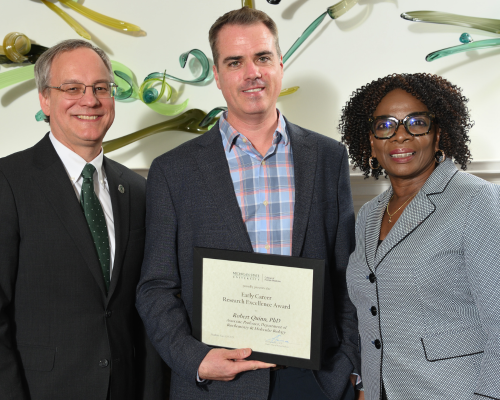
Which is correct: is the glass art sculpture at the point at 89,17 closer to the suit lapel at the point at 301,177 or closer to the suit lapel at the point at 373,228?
the suit lapel at the point at 301,177

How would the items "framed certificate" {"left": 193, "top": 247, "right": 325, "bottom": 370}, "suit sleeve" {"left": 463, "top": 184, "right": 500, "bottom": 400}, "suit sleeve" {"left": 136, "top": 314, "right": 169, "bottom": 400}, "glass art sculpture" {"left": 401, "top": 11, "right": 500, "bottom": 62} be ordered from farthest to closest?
"glass art sculpture" {"left": 401, "top": 11, "right": 500, "bottom": 62} → "suit sleeve" {"left": 136, "top": 314, "right": 169, "bottom": 400} → "framed certificate" {"left": 193, "top": 247, "right": 325, "bottom": 370} → "suit sleeve" {"left": 463, "top": 184, "right": 500, "bottom": 400}

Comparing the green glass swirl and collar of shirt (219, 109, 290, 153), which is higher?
the green glass swirl

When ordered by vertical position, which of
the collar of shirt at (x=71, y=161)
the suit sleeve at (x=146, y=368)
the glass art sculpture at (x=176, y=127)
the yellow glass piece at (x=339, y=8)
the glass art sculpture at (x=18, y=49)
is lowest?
the suit sleeve at (x=146, y=368)

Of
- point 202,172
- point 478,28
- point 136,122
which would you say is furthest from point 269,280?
point 478,28

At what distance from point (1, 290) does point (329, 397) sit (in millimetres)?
996

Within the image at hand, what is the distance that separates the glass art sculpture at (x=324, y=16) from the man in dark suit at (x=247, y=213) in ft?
2.65

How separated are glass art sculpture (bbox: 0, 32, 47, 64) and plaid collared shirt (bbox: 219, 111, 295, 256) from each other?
139 cm

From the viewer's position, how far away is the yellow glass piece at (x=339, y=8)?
7.50 ft

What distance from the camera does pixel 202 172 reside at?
148 centimetres

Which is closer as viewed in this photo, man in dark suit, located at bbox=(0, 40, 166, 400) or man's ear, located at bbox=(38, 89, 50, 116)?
man in dark suit, located at bbox=(0, 40, 166, 400)

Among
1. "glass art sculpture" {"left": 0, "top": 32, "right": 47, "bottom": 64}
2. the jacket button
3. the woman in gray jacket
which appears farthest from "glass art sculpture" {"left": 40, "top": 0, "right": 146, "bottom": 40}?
the jacket button

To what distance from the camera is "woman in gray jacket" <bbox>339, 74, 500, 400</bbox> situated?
3.74 feet

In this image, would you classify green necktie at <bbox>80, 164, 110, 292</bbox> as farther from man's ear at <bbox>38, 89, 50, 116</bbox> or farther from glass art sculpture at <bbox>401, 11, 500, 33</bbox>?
glass art sculpture at <bbox>401, 11, 500, 33</bbox>

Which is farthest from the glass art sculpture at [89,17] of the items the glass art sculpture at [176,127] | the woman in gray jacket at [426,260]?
the woman in gray jacket at [426,260]
